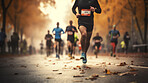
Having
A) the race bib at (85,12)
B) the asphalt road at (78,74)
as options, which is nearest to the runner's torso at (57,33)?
the race bib at (85,12)

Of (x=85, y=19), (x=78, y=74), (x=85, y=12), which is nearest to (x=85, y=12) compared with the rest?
(x=85, y=12)

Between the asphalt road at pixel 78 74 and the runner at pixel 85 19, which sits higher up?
the runner at pixel 85 19

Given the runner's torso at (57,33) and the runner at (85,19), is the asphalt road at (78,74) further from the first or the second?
the runner's torso at (57,33)

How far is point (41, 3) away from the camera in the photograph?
93.3 ft

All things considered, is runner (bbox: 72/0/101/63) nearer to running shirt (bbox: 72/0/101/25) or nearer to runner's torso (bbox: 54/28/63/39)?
running shirt (bbox: 72/0/101/25)

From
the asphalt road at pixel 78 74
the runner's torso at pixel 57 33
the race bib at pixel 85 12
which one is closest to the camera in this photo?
the asphalt road at pixel 78 74

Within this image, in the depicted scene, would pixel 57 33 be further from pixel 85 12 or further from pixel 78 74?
pixel 78 74

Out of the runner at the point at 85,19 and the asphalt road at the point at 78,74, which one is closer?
the asphalt road at the point at 78,74

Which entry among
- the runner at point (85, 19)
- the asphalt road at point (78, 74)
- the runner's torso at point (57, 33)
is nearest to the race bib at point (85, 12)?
the runner at point (85, 19)

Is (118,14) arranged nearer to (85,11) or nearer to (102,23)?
(102,23)

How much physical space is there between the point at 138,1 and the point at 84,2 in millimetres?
16815

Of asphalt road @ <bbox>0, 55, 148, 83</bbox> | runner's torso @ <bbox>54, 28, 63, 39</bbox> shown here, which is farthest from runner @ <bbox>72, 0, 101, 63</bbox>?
runner's torso @ <bbox>54, 28, 63, 39</bbox>

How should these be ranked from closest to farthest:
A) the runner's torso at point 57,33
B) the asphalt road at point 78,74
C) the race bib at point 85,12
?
the asphalt road at point 78,74
the race bib at point 85,12
the runner's torso at point 57,33

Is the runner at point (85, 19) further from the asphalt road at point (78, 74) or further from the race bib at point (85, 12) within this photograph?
the asphalt road at point (78, 74)
